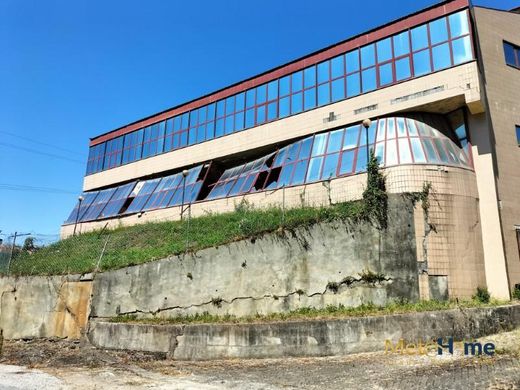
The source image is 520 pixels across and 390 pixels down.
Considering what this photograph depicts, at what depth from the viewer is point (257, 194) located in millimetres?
22703

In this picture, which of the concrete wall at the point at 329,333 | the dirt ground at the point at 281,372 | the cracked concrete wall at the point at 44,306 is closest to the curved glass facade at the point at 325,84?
the concrete wall at the point at 329,333

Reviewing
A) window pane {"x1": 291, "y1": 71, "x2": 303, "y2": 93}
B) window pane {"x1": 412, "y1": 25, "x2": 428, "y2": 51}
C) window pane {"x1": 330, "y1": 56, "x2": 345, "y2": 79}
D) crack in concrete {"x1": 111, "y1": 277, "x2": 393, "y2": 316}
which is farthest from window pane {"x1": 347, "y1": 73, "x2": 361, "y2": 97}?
crack in concrete {"x1": 111, "y1": 277, "x2": 393, "y2": 316}

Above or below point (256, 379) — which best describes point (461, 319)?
above

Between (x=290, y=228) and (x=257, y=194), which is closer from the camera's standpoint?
(x=290, y=228)

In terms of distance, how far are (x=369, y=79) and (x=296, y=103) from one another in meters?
4.32

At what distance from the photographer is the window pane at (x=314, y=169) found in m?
20.5

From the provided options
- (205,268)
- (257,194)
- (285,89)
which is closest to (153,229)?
(257,194)

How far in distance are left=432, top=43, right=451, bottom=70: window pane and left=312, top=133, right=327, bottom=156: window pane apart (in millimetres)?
5861

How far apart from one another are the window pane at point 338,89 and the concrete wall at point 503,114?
614 centimetres

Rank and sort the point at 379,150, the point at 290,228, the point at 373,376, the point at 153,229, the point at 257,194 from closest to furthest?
the point at 373,376 → the point at 290,228 → the point at 379,150 → the point at 257,194 → the point at 153,229

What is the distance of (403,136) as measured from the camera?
61.1ft

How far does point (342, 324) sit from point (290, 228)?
4.43 metres

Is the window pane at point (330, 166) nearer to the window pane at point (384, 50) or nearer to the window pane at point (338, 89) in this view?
the window pane at point (338, 89)

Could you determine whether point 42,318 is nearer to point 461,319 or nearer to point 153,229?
point 153,229
